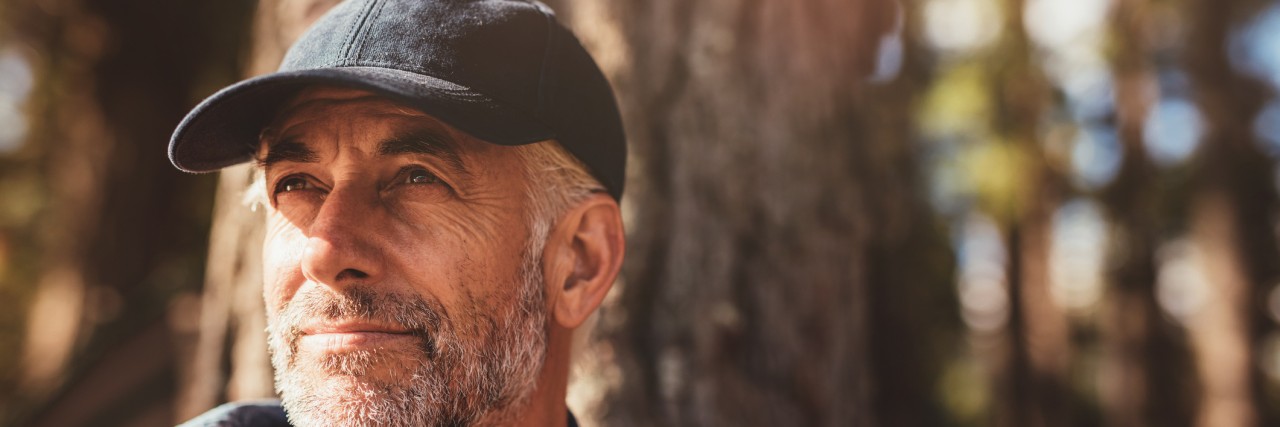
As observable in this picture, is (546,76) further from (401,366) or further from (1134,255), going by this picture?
(1134,255)

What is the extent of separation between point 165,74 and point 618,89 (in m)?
7.12

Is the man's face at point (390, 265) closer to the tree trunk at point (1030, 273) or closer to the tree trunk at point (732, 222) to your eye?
the tree trunk at point (732, 222)

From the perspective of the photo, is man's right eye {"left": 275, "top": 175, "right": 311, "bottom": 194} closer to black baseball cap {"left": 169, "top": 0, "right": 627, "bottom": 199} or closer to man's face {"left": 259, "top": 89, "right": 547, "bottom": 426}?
man's face {"left": 259, "top": 89, "right": 547, "bottom": 426}

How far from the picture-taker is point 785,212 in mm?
3357

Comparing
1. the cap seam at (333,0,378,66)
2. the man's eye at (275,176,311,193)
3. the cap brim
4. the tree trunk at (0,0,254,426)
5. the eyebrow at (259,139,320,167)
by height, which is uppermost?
the cap seam at (333,0,378,66)

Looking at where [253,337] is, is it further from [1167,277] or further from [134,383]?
[1167,277]

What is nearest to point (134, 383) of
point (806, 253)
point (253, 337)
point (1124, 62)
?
point (253, 337)

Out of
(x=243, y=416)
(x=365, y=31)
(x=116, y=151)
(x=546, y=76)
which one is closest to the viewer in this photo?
(x=365, y=31)

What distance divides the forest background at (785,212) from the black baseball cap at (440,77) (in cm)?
121

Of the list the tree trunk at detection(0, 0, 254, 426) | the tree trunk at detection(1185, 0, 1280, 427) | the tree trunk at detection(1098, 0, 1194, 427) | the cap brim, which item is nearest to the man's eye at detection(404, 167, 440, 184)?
the cap brim

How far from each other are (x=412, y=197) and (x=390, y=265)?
148 mm

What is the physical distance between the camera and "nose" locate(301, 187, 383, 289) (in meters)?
1.73

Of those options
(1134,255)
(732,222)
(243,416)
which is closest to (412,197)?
(243,416)

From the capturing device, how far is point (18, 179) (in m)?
14.7
